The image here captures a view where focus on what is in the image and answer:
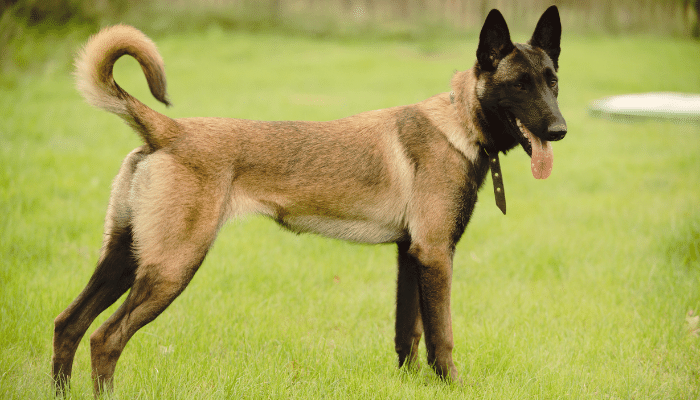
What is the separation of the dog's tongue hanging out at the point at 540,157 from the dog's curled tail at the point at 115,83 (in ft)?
6.15

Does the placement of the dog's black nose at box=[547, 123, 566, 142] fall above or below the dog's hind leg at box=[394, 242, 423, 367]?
above

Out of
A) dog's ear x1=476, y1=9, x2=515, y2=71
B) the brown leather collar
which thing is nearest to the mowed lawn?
the brown leather collar

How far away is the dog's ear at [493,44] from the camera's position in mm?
2924

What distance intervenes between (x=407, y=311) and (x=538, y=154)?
3.88 ft

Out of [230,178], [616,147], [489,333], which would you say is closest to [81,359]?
[230,178]

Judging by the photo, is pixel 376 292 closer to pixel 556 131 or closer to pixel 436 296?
pixel 436 296

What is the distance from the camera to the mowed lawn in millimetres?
3020

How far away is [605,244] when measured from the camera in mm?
5344

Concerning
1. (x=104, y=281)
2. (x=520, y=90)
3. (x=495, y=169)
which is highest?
(x=520, y=90)

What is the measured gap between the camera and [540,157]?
9.41 ft

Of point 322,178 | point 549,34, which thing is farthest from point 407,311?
point 549,34

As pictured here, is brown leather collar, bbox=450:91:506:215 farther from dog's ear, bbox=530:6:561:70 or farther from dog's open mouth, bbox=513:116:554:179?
dog's ear, bbox=530:6:561:70

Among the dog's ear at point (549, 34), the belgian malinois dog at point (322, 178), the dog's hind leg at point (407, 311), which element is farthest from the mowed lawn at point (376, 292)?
the dog's ear at point (549, 34)

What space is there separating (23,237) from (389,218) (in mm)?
3421
